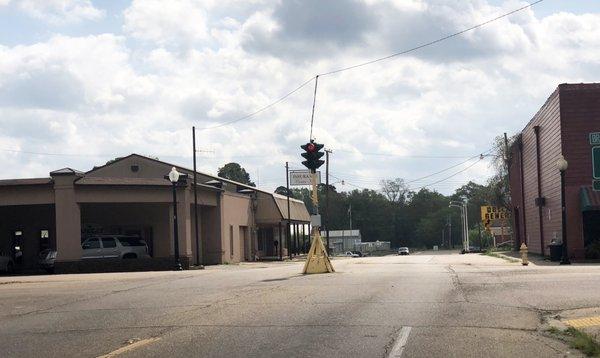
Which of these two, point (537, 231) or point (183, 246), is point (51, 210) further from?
point (537, 231)

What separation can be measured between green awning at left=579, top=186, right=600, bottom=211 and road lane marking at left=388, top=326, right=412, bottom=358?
2191 centimetres

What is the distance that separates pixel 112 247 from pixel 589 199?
22747 mm

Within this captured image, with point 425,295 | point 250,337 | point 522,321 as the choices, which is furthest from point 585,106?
point 250,337

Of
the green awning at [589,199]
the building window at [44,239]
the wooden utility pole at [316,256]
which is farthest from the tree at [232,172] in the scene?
the wooden utility pole at [316,256]

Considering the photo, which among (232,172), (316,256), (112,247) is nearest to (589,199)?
(316,256)

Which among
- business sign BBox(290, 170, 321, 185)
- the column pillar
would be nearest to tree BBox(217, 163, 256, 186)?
business sign BBox(290, 170, 321, 185)

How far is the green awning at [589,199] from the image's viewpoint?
30.0 meters

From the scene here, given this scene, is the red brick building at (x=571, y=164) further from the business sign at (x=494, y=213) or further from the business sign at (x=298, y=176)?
the business sign at (x=298, y=176)

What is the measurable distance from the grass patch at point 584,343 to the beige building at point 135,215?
26284 mm

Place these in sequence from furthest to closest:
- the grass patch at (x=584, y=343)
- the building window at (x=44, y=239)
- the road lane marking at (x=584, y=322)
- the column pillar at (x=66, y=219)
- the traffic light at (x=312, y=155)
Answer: the building window at (x=44, y=239), the column pillar at (x=66, y=219), the traffic light at (x=312, y=155), the road lane marking at (x=584, y=322), the grass patch at (x=584, y=343)

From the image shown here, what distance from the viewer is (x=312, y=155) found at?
22.6 metres

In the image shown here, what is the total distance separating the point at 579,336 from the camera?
9664 millimetres

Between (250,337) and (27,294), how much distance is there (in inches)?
408

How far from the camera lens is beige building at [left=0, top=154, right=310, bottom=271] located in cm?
3381
